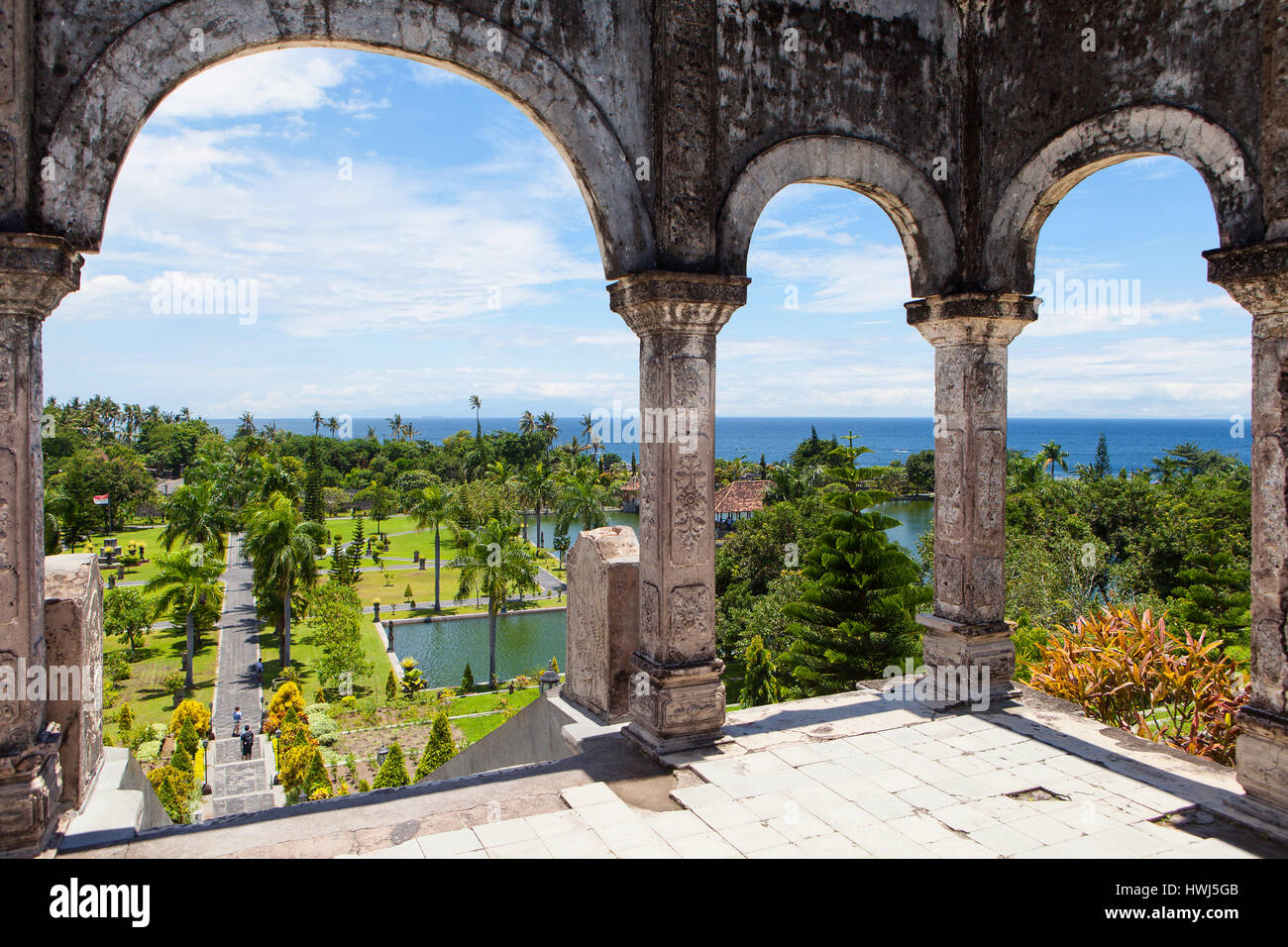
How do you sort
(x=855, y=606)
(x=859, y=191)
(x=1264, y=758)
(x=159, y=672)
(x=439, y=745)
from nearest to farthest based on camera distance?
(x=1264, y=758), (x=859, y=191), (x=439, y=745), (x=855, y=606), (x=159, y=672)

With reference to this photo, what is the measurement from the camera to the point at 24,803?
368 centimetres

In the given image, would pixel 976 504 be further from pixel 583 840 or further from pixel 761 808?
pixel 583 840

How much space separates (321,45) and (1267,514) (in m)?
5.56

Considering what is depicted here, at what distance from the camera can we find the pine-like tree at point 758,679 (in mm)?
18531

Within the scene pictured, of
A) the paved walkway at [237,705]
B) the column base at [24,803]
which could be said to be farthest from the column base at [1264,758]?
the paved walkway at [237,705]

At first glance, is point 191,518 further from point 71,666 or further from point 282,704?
point 71,666

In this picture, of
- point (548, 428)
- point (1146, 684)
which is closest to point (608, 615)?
point (1146, 684)

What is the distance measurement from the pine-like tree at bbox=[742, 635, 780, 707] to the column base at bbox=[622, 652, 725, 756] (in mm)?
13498

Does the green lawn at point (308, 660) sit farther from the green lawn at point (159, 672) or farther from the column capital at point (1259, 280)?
the column capital at point (1259, 280)

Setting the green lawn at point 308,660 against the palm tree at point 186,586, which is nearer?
the palm tree at point 186,586

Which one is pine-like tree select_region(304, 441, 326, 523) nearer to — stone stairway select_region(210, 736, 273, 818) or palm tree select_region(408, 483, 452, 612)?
palm tree select_region(408, 483, 452, 612)

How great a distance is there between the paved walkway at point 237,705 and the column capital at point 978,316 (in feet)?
24.0

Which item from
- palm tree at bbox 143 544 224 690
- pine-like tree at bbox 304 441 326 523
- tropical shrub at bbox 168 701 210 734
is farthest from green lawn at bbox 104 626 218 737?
pine-like tree at bbox 304 441 326 523
